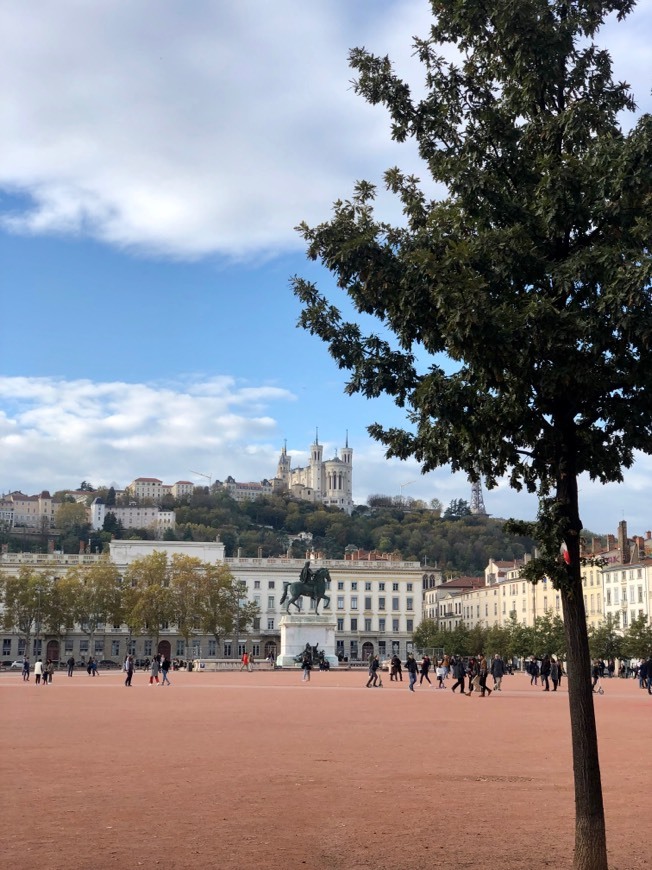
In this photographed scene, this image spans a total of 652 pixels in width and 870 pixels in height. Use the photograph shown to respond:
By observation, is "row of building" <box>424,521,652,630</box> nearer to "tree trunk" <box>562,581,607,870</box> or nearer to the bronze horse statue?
the bronze horse statue

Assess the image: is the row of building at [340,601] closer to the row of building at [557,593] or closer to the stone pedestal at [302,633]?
the row of building at [557,593]

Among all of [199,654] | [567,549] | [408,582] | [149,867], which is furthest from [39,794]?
[408,582]

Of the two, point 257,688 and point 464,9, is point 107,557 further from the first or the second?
point 464,9

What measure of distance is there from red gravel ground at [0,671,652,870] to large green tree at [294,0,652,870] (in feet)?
7.73

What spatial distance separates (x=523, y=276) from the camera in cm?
888

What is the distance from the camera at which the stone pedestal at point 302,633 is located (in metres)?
72.2

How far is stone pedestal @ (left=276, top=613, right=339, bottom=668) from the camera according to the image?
2842 inches

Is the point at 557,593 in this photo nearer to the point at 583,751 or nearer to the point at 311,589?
the point at 311,589

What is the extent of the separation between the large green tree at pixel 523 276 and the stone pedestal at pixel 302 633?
63338 millimetres

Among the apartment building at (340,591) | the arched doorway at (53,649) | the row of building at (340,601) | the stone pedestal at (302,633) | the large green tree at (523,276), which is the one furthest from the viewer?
the apartment building at (340,591)

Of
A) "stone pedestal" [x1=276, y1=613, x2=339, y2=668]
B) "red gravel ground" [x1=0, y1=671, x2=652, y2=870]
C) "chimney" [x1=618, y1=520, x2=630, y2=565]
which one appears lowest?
"red gravel ground" [x1=0, y1=671, x2=652, y2=870]

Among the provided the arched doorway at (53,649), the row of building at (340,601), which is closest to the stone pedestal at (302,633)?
the row of building at (340,601)

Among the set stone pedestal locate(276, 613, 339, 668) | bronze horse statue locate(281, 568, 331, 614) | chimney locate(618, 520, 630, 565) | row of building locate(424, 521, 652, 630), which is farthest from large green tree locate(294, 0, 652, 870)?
chimney locate(618, 520, 630, 565)

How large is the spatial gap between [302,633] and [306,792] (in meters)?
60.4
